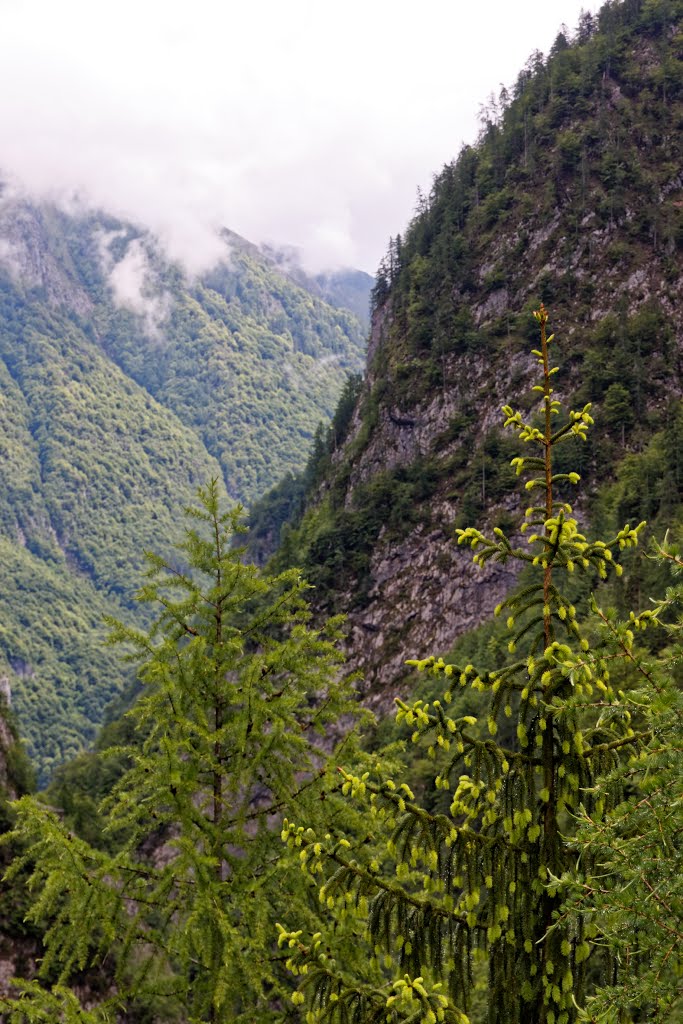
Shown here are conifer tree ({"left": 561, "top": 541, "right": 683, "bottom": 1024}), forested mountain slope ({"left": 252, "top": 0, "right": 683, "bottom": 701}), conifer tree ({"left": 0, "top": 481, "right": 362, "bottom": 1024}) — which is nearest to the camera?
conifer tree ({"left": 561, "top": 541, "right": 683, "bottom": 1024})

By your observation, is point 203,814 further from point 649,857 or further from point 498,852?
point 649,857

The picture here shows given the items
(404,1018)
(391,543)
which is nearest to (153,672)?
(404,1018)

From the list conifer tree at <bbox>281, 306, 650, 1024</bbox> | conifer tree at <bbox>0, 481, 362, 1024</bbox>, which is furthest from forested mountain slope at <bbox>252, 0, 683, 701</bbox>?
conifer tree at <bbox>281, 306, 650, 1024</bbox>

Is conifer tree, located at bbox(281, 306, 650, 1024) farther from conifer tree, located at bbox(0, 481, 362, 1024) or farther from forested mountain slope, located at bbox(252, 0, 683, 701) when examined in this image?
forested mountain slope, located at bbox(252, 0, 683, 701)

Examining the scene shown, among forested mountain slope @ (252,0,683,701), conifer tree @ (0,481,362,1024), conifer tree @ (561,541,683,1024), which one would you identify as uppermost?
forested mountain slope @ (252,0,683,701)

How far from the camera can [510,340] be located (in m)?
87.8

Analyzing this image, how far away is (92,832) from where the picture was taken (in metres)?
41.2

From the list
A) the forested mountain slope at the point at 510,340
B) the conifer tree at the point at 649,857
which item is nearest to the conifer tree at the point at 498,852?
the conifer tree at the point at 649,857

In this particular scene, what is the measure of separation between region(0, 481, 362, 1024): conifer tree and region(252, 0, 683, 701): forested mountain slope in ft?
156

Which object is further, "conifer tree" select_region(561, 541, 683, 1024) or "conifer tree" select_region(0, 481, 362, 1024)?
"conifer tree" select_region(0, 481, 362, 1024)

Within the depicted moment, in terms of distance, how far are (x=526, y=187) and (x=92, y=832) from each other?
88.2m

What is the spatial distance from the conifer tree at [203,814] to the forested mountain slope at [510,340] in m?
47.4

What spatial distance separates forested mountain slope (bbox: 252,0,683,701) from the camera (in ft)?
232

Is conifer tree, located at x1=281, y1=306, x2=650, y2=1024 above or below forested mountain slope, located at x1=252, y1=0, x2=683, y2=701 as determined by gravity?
below
